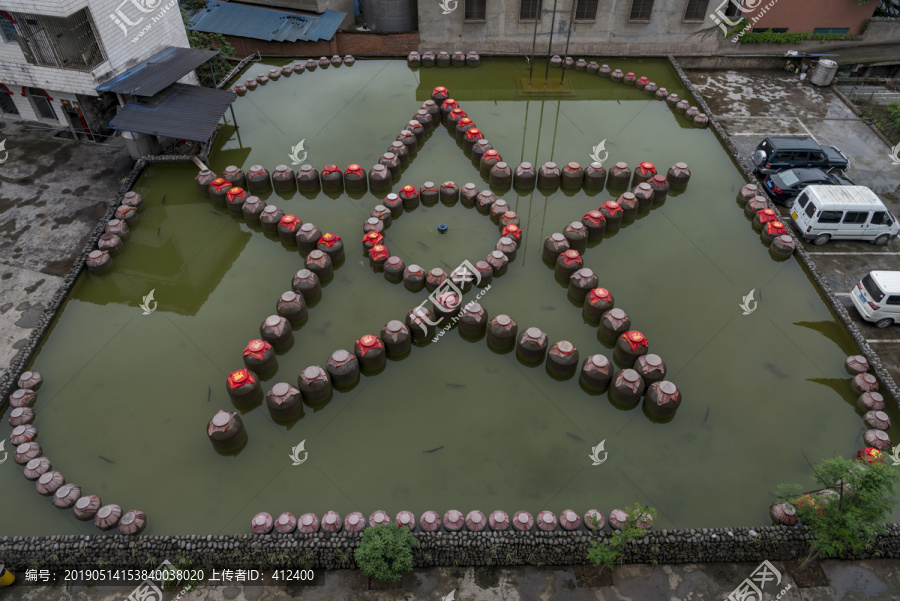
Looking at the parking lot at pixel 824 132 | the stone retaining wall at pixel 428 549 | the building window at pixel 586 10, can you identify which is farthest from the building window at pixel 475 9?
the stone retaining wall at pixel 428 549

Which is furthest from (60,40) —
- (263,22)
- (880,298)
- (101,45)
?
(880,298)

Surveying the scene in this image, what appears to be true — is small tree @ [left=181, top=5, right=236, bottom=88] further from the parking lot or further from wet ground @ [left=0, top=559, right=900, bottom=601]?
wet ground @ [left=0, top=559, right=900, bottom=601]

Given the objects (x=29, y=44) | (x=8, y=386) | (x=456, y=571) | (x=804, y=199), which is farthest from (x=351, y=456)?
(x=29, y=44)

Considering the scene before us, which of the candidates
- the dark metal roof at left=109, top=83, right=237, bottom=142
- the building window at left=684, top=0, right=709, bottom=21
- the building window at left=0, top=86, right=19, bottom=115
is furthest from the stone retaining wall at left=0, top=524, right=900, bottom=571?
the building window at left=684, top=0, right=709, bottom=21

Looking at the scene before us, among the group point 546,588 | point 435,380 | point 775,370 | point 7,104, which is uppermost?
point 7,104

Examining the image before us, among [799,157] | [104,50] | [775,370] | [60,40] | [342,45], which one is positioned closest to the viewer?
[775,370]

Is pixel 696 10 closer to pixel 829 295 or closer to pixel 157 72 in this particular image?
pixel 829 295
